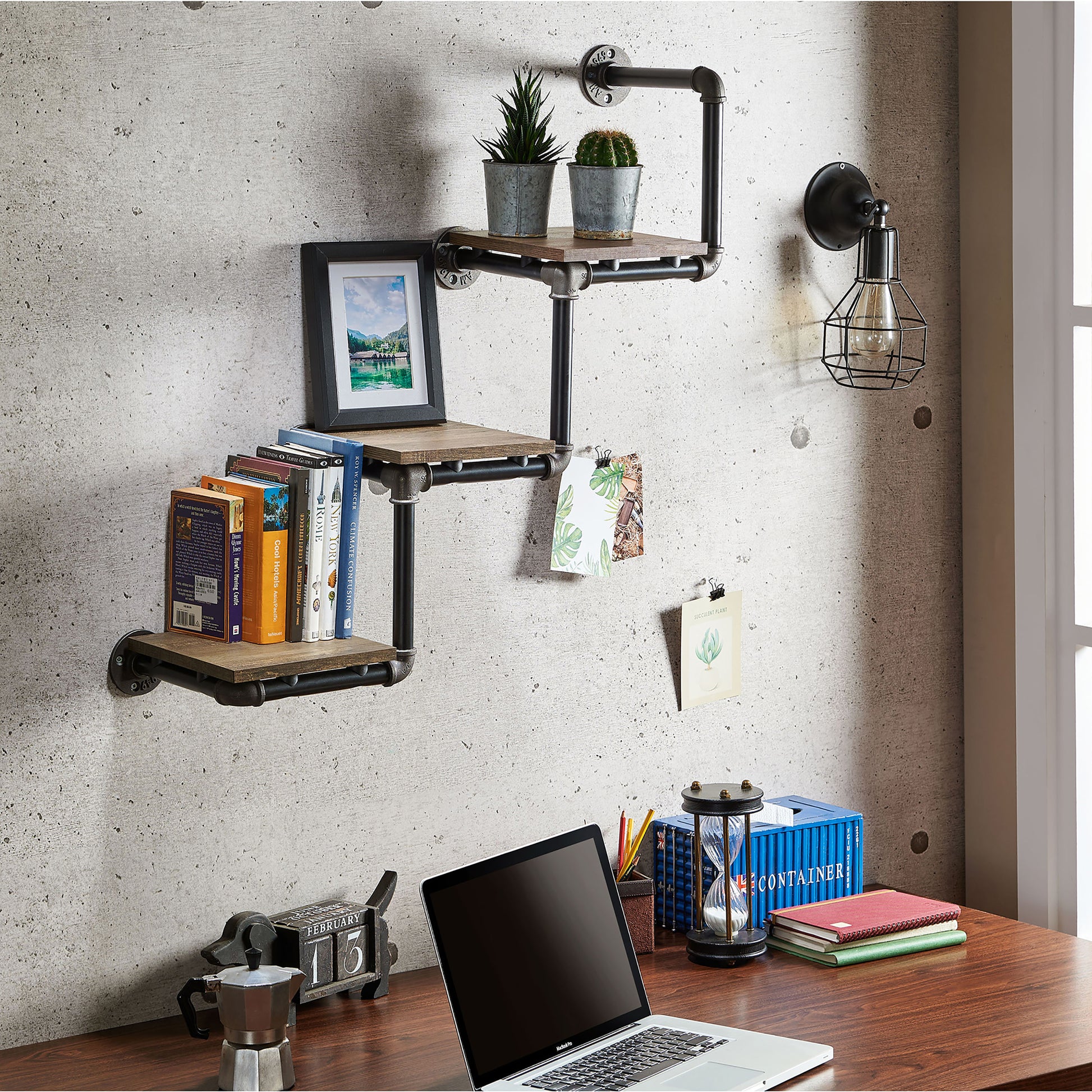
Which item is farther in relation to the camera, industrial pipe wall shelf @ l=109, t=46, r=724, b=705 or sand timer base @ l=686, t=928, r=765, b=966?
sand timer base @ l=686, t=928, r=765, b=966

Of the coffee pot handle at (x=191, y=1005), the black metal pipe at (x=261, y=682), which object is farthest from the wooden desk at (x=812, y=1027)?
the black metal pipe at (x=261, y=682)

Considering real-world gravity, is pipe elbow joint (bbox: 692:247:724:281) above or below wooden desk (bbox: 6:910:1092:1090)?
above

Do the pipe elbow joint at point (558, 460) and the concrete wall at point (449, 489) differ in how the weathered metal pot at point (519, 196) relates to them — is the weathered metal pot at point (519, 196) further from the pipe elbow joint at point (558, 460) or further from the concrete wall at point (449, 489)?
the pipe elbow joint at point (558, 460)

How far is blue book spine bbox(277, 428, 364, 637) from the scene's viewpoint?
1.57m

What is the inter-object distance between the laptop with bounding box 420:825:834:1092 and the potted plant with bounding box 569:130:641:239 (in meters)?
0.69

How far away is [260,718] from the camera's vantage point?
1711mm

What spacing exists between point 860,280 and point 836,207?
0.12 m

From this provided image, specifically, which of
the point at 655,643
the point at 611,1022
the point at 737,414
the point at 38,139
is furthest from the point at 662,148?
the point at 611,1022

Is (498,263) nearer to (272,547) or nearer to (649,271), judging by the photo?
A: (649,271)

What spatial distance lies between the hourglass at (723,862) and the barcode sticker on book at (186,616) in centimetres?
67

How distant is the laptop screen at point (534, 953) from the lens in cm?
148

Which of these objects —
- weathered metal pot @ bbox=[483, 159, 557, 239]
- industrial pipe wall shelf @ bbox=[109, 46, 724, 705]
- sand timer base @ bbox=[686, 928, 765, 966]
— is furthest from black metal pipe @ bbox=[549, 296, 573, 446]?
sand timer base @ bbox=[686, 928, 765, 966]

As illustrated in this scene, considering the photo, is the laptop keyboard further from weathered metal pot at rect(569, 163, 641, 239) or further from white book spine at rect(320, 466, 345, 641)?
A: weathered metal pot at rect(569, 163, 641, 239)

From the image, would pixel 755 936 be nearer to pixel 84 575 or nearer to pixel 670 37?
pixel 84 575
